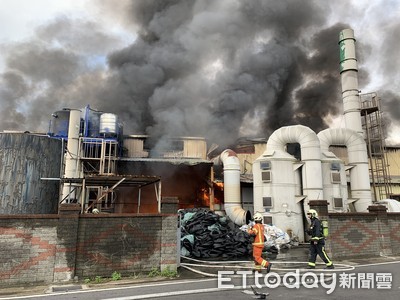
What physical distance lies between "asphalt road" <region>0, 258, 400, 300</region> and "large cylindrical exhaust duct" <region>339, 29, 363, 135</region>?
17.2 metres

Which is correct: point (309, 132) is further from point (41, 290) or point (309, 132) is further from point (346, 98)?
point (41, 290)

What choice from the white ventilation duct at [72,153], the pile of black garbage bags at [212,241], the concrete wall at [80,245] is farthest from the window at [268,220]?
the white ventilation duct at [72,153]

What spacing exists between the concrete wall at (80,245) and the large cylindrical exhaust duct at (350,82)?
776 inches

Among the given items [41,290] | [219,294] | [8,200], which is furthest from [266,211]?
[8,200]

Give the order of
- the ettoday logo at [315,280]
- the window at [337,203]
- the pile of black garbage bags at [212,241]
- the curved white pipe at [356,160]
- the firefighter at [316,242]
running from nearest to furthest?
1. the ettoday logo at [315,280]
2. the firefighter at [316,242]
3. the pile of black garbage bags at [212,241]
4. the window at [337,203]
5. the curved white pipe at [356,160]

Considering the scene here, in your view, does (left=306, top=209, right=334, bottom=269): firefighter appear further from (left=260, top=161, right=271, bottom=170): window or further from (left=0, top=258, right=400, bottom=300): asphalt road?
(left=260, top=161, right=271, bottom=170): window

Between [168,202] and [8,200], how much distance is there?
918cm

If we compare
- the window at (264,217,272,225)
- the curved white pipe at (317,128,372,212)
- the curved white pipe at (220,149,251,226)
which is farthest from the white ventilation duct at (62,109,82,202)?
the curved white pipe at (317,128,372,212)

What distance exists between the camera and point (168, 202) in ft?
28.0

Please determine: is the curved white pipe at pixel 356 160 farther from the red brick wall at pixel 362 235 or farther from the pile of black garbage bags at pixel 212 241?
the pile of black garbage bags at pixel 212 241

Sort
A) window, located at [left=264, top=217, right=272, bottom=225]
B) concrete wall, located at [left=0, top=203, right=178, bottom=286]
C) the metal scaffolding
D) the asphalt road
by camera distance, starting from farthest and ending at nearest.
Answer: the metal scaffolding → window, located at [left=264, top=217, right=272, bottom=225] → concrete wall, located at [left=0, top=203, right=178, bottom=286] → the asphalt road

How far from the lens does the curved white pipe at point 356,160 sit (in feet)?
56.7

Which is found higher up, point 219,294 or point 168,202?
point 168,202

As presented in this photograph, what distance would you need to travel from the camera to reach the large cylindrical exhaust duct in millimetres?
22953
